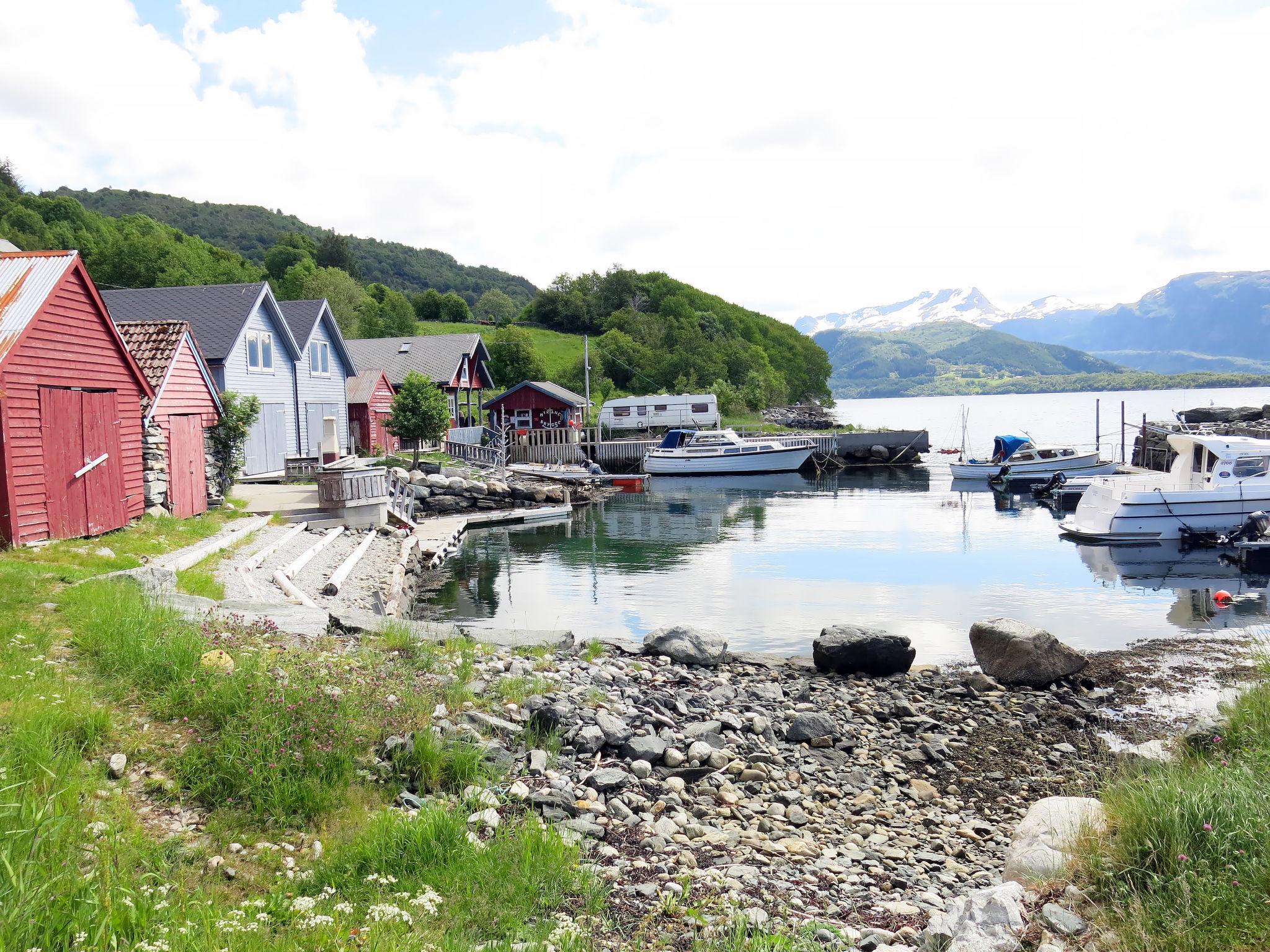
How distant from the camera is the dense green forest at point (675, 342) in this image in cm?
9725

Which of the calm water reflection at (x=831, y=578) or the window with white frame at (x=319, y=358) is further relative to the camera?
the window with white frame at (x=319, y=358)

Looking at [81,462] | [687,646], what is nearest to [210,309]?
[81,462]

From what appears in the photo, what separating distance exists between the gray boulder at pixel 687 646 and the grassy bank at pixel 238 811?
5.47 meters

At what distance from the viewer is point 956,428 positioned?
11681 centimetres

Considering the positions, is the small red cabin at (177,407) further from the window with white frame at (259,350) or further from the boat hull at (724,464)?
the boat hull at (724,464)

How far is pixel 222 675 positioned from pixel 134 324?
63.0 feet

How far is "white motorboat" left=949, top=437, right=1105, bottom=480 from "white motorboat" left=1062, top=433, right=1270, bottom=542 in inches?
732

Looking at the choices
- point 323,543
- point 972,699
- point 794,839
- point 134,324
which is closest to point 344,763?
point 794,839

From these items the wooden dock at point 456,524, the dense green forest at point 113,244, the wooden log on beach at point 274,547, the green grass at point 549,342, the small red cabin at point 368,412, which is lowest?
the wooden dock at point 456,524

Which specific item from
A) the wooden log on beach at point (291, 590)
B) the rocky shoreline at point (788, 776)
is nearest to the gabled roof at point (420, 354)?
the wooden log on beach at point (291, 590)

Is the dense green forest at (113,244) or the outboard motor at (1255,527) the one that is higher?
the dense green forest at (113,244)

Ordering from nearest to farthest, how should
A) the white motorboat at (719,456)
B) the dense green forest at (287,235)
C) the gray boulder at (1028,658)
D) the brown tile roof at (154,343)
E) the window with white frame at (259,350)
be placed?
the gray boulder at (1028,658)
the brown tile roof at (154,343)
the window with white frame at (259,350)
the white motorboat at (719,456)
the dense green forest at (287,235)

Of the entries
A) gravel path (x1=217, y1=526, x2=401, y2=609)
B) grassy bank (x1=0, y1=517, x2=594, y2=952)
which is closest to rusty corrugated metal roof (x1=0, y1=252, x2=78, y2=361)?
gravel path (x1=217, y1=526, x2=401, y2=609)

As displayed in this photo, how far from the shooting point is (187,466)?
70.5 ft
